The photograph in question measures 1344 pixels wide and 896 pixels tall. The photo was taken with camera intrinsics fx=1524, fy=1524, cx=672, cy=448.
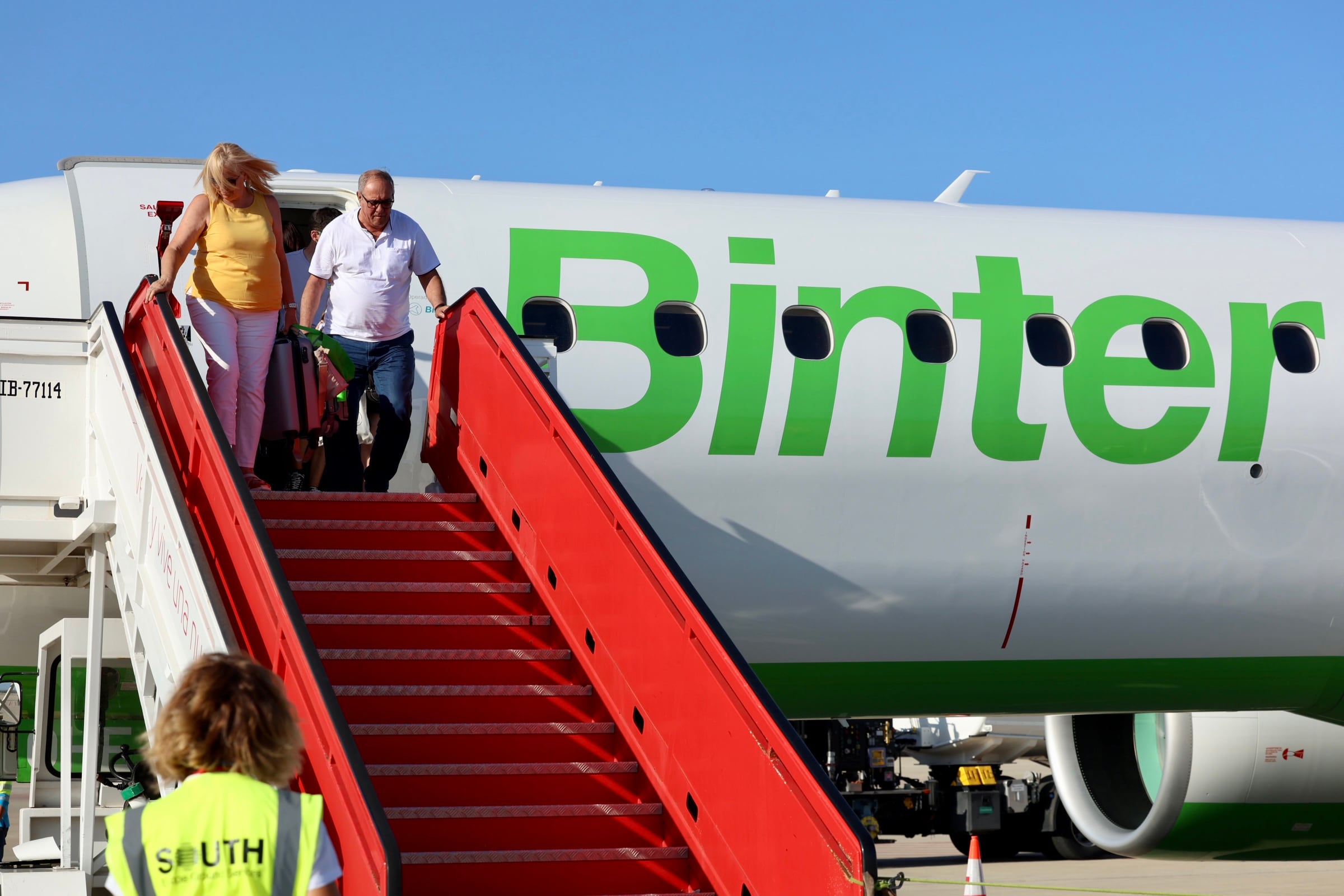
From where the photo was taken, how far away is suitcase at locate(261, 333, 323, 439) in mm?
6562

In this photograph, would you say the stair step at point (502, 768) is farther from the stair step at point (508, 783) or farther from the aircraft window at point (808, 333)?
the aircraft window at point (808, 333)

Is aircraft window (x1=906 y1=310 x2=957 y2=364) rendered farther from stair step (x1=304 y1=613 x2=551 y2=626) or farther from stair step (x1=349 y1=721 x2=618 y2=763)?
stair step (x1=349 y1=721 x2=618 y2=763)

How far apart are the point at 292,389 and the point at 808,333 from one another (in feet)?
8.90

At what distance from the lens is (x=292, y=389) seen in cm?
659

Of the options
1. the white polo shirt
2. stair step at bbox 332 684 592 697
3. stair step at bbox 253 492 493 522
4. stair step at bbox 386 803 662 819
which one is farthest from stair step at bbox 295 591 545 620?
the white polo shirt

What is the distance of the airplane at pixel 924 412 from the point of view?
7.60 metres

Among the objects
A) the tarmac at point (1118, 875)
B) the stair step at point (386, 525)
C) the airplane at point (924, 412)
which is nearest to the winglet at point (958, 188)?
the airplane at point (924, 412)

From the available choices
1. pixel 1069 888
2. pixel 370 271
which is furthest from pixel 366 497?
pixel 1069 888

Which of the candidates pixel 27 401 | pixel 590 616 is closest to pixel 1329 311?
pixel 590 616

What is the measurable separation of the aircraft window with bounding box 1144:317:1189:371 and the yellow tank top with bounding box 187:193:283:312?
4.73m

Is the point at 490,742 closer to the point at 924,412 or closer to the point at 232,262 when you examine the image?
the point at 232,262

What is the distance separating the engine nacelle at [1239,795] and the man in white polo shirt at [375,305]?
5.57 m

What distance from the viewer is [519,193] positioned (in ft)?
26.3

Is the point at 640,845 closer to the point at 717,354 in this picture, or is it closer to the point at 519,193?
the point at 717,354
